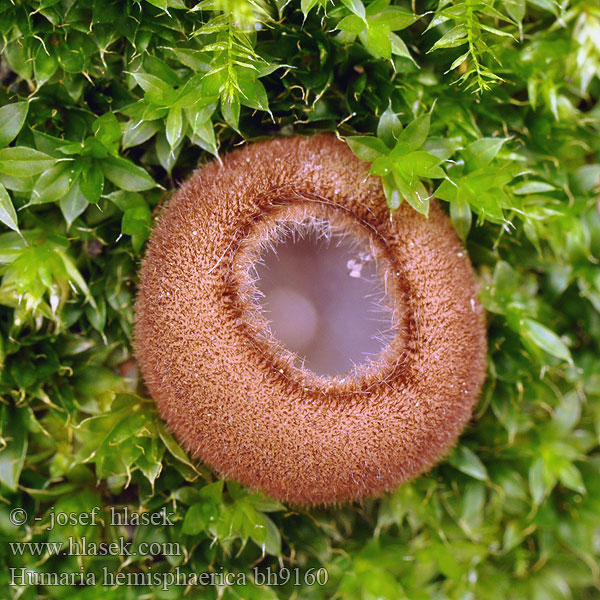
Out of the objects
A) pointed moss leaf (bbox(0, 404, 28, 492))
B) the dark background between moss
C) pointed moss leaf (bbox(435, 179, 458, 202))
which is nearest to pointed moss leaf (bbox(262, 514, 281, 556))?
the dark background between moss

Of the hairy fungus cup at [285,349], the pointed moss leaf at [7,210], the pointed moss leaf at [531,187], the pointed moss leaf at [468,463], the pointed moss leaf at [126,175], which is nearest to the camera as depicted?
the hairy fungus cup at [285,349]

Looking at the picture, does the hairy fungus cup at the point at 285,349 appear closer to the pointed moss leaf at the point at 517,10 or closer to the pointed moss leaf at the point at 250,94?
the pointed moss leaf at the point at 250,94

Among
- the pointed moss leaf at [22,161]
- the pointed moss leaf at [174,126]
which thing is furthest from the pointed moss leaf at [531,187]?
the pointed moss leaf at [22,161]

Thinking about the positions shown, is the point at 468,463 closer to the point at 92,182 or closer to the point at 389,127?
the point at 389,127

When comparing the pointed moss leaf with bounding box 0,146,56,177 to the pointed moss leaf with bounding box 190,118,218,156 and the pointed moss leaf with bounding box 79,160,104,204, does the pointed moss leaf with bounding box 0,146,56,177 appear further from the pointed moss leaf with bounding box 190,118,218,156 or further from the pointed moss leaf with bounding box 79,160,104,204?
the pointed moss leaf with bounding box 190,118,218,156

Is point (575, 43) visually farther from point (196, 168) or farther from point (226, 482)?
point (226, 482)
